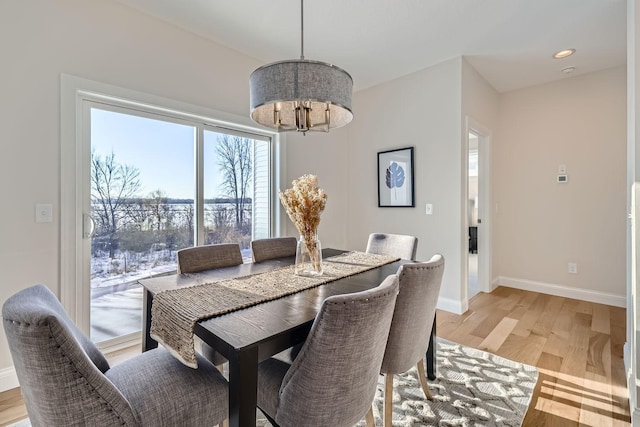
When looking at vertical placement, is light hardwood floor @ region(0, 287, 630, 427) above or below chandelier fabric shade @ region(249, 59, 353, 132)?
below

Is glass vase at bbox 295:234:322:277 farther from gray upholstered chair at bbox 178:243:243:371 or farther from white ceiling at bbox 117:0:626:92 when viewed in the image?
white ceiling at bbox 117:0:626:92

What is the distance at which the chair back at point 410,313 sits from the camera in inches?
53.4

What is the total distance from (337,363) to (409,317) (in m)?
0.54

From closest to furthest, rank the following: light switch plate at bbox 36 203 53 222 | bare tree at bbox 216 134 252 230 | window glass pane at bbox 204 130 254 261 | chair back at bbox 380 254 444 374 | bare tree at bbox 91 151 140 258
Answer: chair back at bbox 380 254 444 374 → light switch plate at bbox 36 203 53 222 → bare tree at bbox 91 151 140 258 → window glass pane at bbox 204 130 254 261 → bare tree at bbox 216 134 252 230

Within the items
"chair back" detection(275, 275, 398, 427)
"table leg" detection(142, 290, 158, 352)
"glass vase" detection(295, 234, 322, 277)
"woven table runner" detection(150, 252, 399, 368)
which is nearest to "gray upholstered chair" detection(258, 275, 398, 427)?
"chair back" detection(275, 275, 398, 427)

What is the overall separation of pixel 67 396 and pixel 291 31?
2.80 meters

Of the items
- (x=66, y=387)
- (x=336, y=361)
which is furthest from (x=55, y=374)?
(x=336, y=361)

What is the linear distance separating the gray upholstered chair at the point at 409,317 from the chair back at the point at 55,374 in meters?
1.07

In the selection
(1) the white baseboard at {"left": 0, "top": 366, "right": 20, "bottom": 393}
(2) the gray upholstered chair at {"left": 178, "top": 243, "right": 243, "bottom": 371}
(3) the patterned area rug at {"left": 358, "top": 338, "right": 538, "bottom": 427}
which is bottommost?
(3) the patterned area rug at {"left": 358, "top": 338, "right": 538, "bottom": 427}

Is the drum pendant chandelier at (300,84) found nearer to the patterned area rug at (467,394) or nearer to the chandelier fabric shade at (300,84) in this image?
the chandelier fabric shade at (300,84)

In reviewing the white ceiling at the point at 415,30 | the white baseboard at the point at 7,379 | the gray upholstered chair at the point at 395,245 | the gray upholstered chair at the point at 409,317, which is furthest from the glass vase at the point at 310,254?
the white baseboard at the point at 7,379

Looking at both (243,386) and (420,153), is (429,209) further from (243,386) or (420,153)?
(243,386)

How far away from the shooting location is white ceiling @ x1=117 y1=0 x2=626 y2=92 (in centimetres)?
228

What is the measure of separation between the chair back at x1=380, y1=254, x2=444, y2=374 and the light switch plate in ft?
7.39
